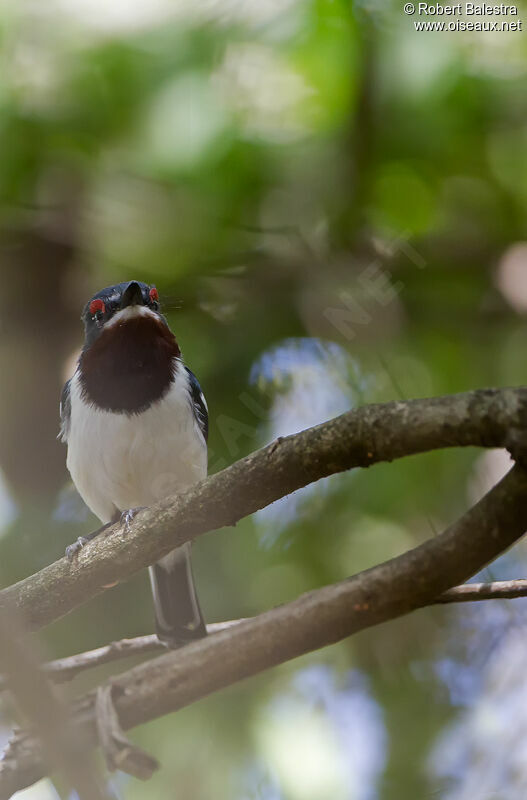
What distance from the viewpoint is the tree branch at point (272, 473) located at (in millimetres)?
892

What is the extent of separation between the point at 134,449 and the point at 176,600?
379mm

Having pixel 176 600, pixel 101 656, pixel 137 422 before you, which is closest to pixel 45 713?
pixel 101 656

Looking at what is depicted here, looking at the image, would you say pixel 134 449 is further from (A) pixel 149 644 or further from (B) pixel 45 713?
(B) pixel 45 713

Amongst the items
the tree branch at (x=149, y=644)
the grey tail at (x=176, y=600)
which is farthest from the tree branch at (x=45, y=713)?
the grey tail at (x=176, y=600)

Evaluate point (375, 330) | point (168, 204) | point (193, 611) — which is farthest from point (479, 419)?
point (168, 204)

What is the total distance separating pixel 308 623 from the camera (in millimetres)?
1017

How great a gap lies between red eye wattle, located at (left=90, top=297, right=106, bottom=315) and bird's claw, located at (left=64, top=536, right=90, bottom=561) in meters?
0.37

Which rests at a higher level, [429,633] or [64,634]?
Result: [64,634]

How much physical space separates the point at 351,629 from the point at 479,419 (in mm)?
287

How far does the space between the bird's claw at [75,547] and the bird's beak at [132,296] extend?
38 cm

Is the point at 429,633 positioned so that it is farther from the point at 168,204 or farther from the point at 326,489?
the point at 168,204

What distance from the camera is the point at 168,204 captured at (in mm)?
1952

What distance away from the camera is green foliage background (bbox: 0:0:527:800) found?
1.58 metres

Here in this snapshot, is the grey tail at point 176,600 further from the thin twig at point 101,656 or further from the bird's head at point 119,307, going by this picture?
the bird's head at point 119,307
